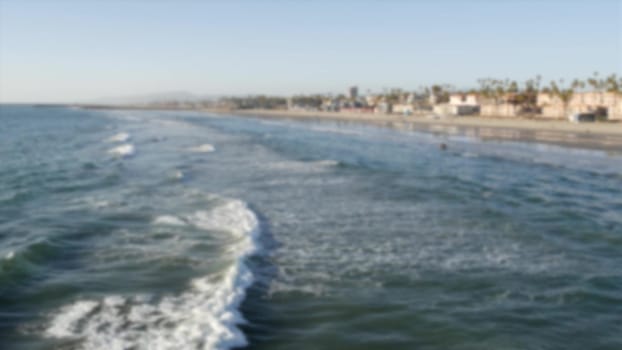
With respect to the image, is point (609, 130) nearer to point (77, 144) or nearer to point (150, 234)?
point (77, 144)

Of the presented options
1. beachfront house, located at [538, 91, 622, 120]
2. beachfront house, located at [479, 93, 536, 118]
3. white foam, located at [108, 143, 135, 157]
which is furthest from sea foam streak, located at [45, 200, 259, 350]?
beachfront house, located at [479, 93, 536, 118]

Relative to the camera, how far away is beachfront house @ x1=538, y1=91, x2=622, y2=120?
2825 inches

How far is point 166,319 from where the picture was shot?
7910 mm

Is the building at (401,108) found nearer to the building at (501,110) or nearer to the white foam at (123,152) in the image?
the building at (501,110)

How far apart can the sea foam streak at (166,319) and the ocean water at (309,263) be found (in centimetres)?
3

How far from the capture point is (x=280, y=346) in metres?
6.98

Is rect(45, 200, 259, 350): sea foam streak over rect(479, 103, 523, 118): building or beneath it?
beneath

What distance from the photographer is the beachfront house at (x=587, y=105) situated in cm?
7175

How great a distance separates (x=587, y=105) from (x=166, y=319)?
3211 inches

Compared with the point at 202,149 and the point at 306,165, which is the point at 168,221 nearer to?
the point at 306,165

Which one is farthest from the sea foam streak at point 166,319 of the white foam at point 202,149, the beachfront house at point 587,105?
the beachfront house at point 587,105

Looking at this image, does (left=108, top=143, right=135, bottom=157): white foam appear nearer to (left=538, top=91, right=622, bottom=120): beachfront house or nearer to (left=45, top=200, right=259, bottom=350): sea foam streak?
(left=45, top=200, right=259, bottom=350): sea foam streak

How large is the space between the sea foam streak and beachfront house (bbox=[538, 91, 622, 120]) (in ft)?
232

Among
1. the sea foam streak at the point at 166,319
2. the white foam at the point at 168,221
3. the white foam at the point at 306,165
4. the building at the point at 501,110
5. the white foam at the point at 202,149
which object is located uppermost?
the building at the point at 501,110
